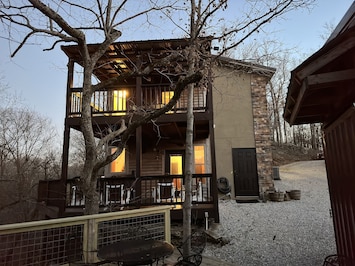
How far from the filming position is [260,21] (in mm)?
5227

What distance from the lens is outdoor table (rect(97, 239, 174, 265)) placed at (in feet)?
10.2

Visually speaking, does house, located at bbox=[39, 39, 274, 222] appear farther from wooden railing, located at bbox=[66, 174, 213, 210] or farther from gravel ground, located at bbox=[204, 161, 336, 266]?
gravel ground, located at bbox=[204, 161, 336, 266]

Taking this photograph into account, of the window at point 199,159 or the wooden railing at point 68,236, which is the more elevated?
the window at point 199,159

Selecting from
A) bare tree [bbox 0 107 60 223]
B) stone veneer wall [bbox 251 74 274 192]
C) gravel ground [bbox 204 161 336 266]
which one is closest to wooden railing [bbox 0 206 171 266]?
gravel ground [bbox 204 161 336 266]

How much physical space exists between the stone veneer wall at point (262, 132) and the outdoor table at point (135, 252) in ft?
28.5

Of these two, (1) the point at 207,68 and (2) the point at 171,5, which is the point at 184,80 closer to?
(1) the point at 207,68

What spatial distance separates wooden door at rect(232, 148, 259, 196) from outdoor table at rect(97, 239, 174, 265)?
8293mm

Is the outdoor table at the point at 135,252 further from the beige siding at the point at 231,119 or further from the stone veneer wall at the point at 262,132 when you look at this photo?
the stone veneer wall at the point at 262,132

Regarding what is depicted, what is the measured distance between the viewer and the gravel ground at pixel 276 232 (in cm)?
523

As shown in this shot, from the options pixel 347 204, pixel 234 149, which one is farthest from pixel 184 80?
pixel 234 149

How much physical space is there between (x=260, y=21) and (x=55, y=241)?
5558 millimetres

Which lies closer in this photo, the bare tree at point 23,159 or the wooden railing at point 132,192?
the wooden railing at point 132,192

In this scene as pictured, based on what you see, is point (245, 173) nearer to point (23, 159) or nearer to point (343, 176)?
point (343, 176)

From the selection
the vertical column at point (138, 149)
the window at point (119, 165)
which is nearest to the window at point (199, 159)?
the window at point (119, 165)
